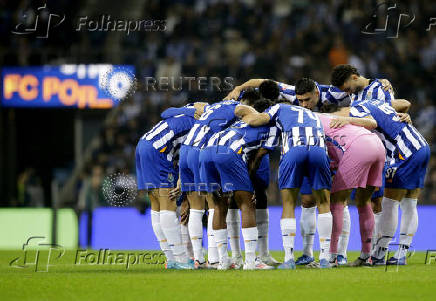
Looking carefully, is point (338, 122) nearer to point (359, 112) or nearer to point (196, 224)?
point (359, 112)

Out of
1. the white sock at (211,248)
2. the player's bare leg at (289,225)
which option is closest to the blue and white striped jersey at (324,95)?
the player's bare leg at (289,225)

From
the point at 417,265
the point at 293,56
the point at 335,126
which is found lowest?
the point at 417,265

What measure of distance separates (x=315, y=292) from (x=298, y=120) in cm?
276

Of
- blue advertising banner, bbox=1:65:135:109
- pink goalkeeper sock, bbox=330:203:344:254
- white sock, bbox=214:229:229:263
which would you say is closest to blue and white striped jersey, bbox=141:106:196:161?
white sock, bbox=214:229:229:263

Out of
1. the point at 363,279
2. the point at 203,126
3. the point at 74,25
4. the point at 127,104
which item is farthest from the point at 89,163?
the point at 363,279

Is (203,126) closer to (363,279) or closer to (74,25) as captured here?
(363,279)

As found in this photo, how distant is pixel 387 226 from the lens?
10.4 metres

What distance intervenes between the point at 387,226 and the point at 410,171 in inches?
28.6

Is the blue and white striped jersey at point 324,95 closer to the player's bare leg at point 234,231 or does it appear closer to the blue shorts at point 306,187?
the blue shorts at point 306,187

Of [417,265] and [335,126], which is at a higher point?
[335,126]

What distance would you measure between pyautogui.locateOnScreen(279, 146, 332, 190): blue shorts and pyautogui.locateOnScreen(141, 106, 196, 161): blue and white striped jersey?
1.69 metres

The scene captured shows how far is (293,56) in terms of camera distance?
2045cm

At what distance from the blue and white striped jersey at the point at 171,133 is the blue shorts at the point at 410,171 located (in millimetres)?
2584

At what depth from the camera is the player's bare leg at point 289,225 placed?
962 centimetres
